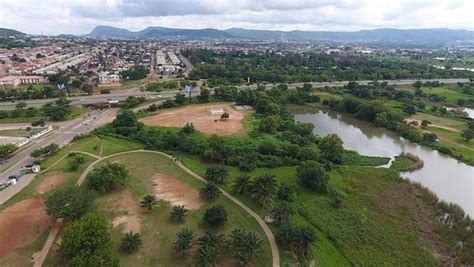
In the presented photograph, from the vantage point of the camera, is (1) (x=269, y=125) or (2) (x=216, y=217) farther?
(1) (x=269, y=125)

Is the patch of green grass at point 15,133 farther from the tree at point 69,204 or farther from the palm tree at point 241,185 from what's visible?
the palm tree at point 241,185

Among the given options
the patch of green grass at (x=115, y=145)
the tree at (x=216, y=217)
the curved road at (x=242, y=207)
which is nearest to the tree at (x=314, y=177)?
the curved road at (x=242, y=207)

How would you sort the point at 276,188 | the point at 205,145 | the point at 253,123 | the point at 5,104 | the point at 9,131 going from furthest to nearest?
the point at 5,104, the point at 253,123, the point at 9,131, the point at 205,145, the point at 276,188

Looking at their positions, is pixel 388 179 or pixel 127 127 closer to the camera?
pixel 388 179

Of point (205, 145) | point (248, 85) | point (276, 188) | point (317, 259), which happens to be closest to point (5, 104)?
point (205, 145)

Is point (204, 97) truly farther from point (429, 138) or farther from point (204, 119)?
point (429, 138)

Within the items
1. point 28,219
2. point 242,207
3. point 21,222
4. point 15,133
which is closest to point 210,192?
point 242,207

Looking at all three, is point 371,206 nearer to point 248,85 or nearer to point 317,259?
point 317,259
